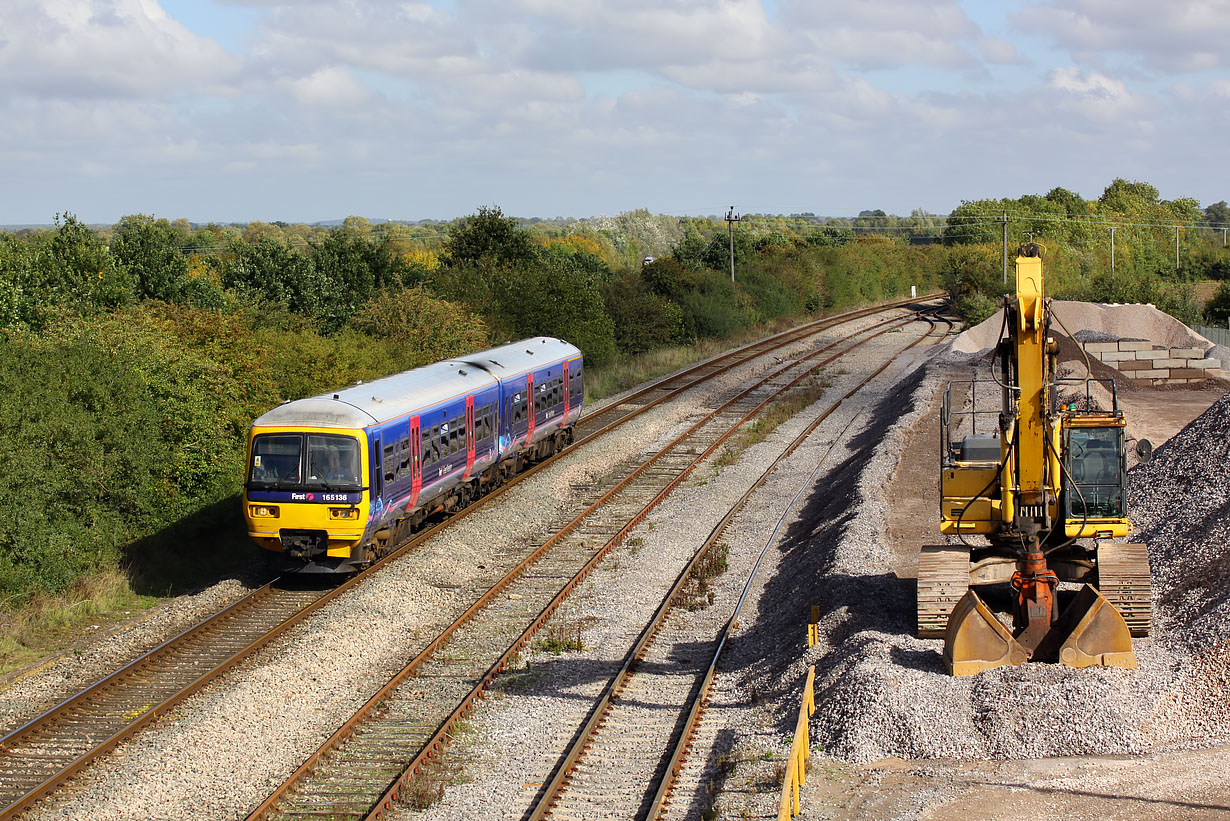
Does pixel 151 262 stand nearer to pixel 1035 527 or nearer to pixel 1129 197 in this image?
pixel 1035 527

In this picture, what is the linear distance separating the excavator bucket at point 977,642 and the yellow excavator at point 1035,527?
11 mm

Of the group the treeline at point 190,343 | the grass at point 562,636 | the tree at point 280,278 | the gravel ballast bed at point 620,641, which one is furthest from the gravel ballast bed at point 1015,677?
the tree at point 280,278

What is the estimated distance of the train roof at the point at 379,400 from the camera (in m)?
18.1

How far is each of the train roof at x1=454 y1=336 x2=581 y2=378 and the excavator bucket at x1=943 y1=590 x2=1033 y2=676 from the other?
14269 mm

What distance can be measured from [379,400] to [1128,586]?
1182 centimetres

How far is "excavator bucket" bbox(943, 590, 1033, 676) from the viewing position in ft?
40.9

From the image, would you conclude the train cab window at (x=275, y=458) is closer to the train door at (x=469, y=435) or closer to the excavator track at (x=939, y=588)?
the train door at (x=469, y=435)

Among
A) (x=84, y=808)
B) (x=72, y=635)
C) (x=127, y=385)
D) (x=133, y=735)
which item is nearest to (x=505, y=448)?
(x=127, y=385)

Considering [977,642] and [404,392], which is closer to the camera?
[977,642]

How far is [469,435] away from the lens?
22.9 metres

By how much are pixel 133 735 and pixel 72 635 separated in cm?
473

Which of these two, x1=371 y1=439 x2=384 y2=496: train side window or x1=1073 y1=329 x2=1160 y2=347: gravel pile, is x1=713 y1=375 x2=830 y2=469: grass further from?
x1=371 y1=439 x2=384 y2=496: train side window

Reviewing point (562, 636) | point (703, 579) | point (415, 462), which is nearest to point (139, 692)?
point (562, 636)

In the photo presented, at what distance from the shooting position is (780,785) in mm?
10656
